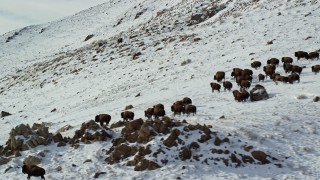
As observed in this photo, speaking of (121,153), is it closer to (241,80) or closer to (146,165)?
(146,165)

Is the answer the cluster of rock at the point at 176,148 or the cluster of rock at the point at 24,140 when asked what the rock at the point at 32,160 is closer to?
the cluster of rock at the point at 24,140

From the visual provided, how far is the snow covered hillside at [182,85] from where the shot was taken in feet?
59.6

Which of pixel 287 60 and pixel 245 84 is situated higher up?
pixel 287 60

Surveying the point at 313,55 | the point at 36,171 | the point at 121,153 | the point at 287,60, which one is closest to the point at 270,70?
the point at 287,60

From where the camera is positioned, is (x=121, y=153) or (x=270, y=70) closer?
(x=121, y=153)

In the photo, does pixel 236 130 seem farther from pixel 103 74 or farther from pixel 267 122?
pixel 103 74

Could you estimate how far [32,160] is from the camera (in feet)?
63.7

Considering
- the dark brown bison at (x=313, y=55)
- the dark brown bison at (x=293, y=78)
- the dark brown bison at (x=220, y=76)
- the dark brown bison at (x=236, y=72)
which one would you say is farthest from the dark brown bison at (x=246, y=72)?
the dark brown bison at (x=313, y=55)

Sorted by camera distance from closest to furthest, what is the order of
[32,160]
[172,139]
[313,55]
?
[172,139], [32,160], [313,55]

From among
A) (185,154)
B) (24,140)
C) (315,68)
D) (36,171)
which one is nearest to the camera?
(36,171)

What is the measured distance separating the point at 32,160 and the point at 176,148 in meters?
6.82

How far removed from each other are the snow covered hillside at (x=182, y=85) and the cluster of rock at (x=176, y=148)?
0.58ft

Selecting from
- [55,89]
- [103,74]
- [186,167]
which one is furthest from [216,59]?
[186,167]

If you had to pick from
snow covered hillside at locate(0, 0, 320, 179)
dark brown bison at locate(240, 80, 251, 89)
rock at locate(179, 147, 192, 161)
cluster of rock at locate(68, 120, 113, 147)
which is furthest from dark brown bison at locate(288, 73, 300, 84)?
cluster of rock at locate(68, 120, 113, 147)
